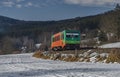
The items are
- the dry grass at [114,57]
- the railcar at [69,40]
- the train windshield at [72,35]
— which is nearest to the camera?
the dry grass at [114,57]

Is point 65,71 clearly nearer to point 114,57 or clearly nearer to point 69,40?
point 114,57

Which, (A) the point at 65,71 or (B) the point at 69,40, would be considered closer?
(A) the point at 65,71

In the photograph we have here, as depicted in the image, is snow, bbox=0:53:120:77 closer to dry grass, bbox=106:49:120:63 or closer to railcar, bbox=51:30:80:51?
dry grass, bbox=106:49:120:63

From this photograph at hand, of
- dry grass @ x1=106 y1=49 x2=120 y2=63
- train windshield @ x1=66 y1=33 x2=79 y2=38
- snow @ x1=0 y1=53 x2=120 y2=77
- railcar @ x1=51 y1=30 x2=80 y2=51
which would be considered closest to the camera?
snow @ x1=0 y1=53 x2=120 y2=77

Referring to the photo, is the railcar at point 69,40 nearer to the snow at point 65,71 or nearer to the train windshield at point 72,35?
the train windshield at point 72,35

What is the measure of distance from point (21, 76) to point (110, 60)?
9.44 meters

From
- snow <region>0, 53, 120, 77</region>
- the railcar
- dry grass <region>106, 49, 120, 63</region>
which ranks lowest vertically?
snow <region>0, 53, 120, 77</region>

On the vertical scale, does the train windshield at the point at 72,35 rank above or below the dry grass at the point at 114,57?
above

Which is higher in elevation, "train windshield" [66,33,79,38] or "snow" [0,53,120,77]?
"train windshield" [66,33,79,38]

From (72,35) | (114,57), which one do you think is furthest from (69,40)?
(114,57)

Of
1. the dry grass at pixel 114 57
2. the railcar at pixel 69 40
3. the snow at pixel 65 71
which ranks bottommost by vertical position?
the snow at pixel 65 71

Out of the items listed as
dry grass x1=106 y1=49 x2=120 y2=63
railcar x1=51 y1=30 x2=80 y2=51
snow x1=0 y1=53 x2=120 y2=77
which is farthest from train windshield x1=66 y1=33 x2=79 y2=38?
snow x1=0 y1=53 x2=120 y2=77

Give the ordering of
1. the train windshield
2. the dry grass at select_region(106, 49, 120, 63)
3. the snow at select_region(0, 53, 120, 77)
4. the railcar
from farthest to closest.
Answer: the train windshield → the railcar → the dry grass at select_region(106, 49, 120, 63) → the snow at select_region(0, 53, 120, 77)

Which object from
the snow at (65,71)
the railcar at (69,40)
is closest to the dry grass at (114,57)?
the snow at (65,71)
